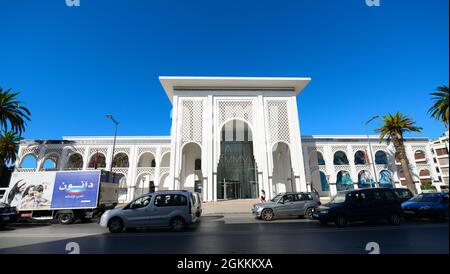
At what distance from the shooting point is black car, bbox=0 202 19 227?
379 inches

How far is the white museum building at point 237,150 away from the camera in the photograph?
24.2m

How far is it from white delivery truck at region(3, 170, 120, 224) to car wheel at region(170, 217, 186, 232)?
6.24 metres

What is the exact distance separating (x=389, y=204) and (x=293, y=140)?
56.4 feet

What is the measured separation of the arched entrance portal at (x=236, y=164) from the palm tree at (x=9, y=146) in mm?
25169

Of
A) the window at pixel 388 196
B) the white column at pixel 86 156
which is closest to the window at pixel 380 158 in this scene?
the window at pixel 388 196

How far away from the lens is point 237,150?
26594 mm

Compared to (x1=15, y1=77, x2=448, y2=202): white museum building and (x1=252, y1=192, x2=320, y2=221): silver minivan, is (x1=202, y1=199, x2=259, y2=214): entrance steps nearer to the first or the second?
(x1=15, y1=77, x2=448, y2=202): white museum building

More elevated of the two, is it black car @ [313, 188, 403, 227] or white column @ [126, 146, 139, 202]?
white column @ [126, 146, 139, 202]

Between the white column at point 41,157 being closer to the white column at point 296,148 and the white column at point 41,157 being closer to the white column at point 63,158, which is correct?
the white column at point 63,158

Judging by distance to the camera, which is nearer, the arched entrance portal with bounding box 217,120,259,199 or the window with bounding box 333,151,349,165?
the arched entrance portal with bounding box 217,120,259,199

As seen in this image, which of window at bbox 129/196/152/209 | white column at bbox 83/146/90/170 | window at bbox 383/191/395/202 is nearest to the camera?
window at bbox 383/191/395/202

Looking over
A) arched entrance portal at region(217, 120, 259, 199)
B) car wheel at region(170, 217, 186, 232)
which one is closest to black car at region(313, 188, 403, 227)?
car wheel at region(170, 217, 186, 232)

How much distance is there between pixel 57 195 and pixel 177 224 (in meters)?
8.53
